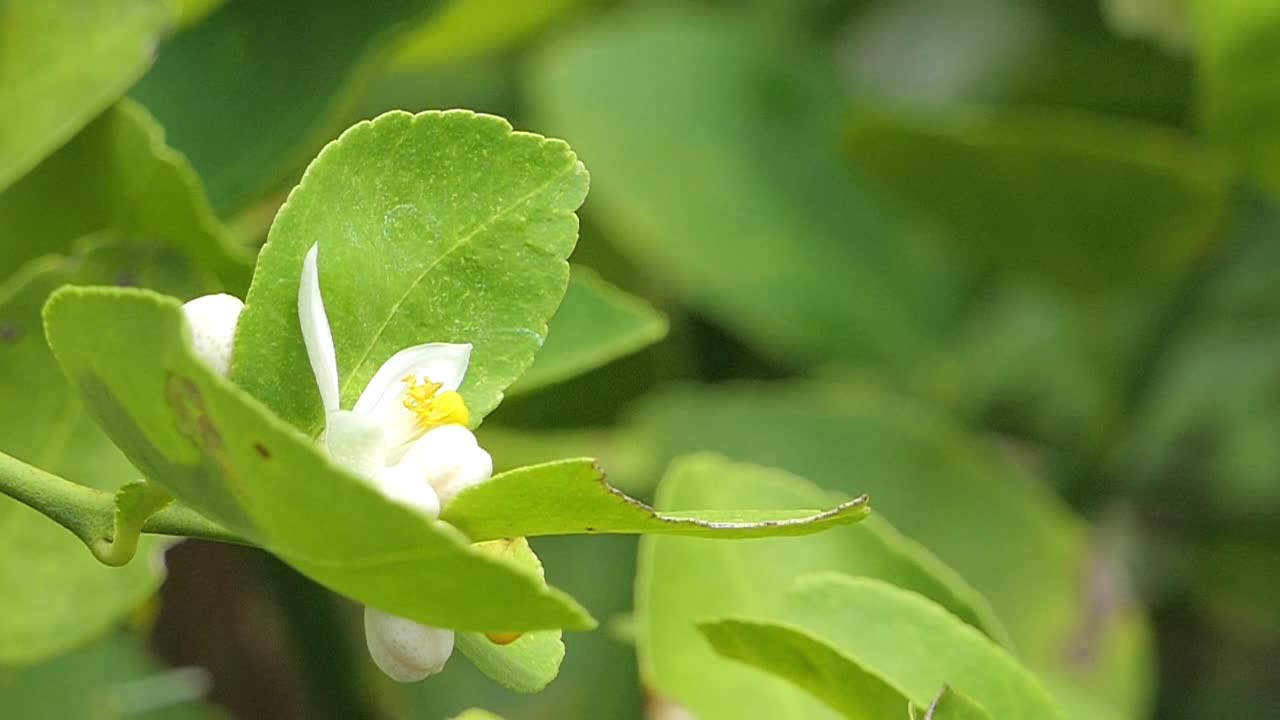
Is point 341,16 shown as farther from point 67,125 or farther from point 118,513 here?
point 118,513

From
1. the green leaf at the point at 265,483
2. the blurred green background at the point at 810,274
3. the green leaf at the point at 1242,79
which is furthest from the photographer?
the green leaf at the point at 1242,79

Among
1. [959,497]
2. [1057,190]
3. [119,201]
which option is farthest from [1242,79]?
[119,201]

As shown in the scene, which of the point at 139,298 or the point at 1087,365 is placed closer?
the point at 139,298

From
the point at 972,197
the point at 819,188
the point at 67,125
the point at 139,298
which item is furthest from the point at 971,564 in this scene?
the point at 139,298

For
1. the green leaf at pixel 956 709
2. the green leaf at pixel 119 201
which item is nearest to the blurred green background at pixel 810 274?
the green leaf at pixel 119 201

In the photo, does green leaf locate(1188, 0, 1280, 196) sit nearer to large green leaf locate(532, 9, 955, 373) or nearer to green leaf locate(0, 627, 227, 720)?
large green leaf locate(532, 9, 955, 373)

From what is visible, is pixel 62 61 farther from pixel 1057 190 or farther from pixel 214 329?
pixel 1057 190

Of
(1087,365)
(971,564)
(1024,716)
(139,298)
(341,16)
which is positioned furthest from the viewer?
(1087,365)

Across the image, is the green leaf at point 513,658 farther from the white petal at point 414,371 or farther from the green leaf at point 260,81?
the green leaf at point 260,81
